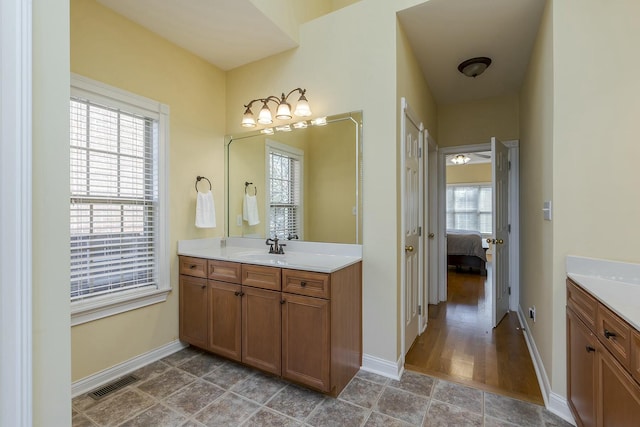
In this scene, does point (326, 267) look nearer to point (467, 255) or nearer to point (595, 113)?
point (595, 113)

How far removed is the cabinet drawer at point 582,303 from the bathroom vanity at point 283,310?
1.29 m

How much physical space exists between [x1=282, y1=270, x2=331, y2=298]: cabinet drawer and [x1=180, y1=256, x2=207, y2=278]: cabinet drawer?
33.3 inches

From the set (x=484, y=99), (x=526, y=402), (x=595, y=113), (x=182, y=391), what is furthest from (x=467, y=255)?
(x=182, y=391)

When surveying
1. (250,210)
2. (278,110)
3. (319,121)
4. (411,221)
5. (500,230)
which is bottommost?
(500,230)

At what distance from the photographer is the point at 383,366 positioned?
2.26 m

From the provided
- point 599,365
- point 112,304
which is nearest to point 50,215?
point 112,304

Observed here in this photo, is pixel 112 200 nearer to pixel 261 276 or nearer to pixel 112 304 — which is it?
pixel 112 304

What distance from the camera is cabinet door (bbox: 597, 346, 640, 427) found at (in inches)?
42.7

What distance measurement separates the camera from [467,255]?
578 cm

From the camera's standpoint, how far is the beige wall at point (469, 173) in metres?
8.32

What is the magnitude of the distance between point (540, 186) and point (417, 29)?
5.12ft

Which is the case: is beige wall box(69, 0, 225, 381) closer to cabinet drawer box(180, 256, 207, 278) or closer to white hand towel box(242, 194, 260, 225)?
cabinet drawer box(180, 256, 207, 278)

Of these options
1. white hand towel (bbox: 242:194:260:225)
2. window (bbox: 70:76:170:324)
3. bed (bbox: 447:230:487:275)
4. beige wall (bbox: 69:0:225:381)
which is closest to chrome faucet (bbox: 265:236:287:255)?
white hand towel (bbox: 242:194:260:225)

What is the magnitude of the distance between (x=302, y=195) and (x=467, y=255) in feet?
14.3
